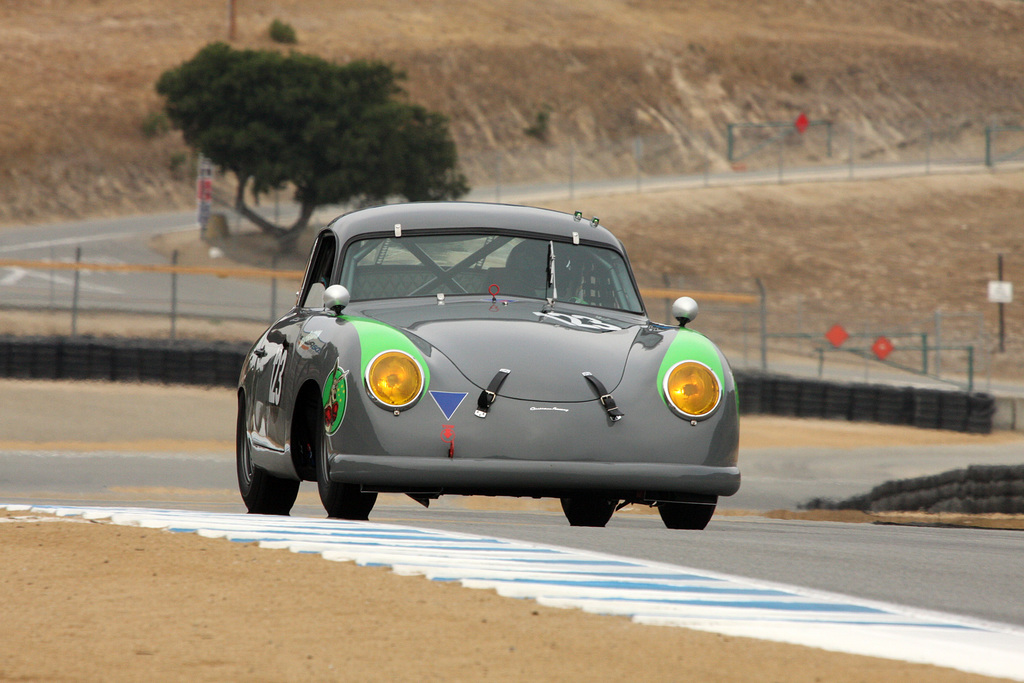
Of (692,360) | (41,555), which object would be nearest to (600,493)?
(692,360)

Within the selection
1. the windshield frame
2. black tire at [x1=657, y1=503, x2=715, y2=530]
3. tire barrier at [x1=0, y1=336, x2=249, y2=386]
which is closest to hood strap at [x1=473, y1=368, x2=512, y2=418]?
the windshield frame

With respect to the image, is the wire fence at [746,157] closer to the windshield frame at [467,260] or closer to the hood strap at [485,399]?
the windshield frame at [467,260]

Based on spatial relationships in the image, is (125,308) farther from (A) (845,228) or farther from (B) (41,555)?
(A) (845,228)

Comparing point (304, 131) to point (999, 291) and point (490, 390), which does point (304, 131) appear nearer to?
point (999, 291)

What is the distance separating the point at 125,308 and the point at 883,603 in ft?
84.4

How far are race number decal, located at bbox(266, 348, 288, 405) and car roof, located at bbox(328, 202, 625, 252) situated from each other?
0.68 m

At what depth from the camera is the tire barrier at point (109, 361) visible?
21.0 m

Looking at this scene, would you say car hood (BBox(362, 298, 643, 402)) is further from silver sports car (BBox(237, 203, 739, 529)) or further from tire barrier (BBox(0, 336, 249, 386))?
tire barrier (BBox(0, 336, 249, 386))

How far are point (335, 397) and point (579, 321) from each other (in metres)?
1.22

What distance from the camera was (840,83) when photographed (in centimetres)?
7731

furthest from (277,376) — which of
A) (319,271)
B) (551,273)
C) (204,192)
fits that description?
(204,192)

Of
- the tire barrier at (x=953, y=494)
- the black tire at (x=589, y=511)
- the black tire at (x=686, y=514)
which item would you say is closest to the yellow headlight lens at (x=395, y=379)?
the black tire at (x=686, y=514)

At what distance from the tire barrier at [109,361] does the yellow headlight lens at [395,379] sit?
15988mm

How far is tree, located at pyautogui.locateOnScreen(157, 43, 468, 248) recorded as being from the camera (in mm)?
44781
